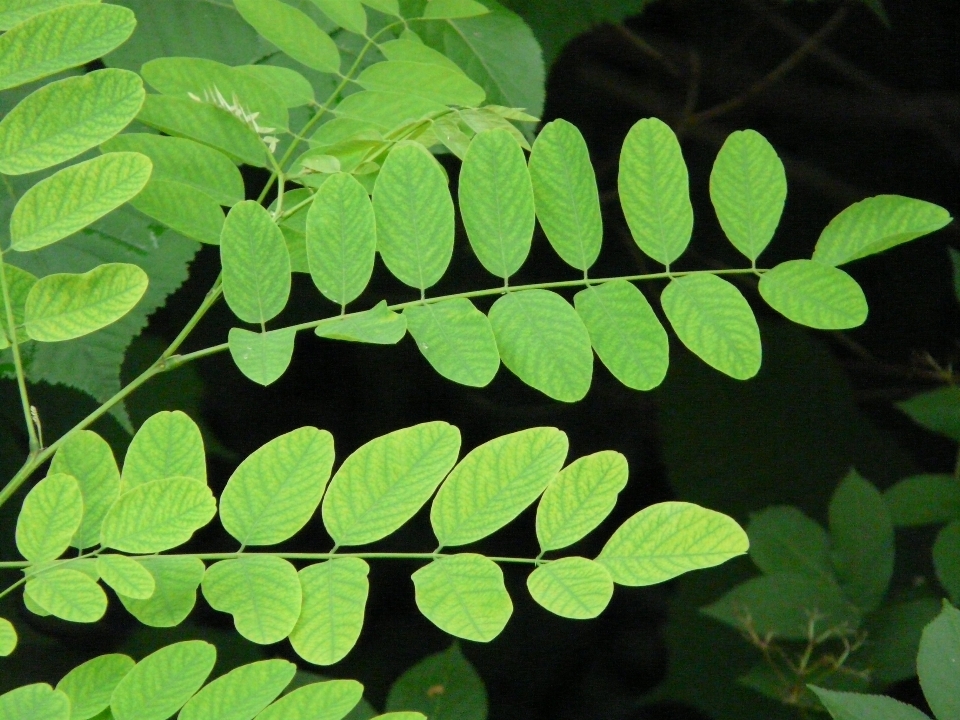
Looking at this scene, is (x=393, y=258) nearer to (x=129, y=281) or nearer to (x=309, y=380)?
(x=129, y=281)

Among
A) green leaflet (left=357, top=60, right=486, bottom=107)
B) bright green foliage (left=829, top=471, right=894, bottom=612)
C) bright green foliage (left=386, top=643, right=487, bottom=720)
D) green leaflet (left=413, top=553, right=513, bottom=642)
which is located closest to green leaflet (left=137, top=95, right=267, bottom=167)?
green leaflet (left=357, top=60, right=486, bottom=107)

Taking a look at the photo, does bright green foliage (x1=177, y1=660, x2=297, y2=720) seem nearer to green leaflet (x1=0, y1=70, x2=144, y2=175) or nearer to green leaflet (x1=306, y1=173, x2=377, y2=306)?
green leaflet (x1=306, y1=173, x2=377, y2=306)

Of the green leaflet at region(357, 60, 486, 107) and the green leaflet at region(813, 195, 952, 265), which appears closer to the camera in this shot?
the green leaflet at region(813, 195, 952, 265)

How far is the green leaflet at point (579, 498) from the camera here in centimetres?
53

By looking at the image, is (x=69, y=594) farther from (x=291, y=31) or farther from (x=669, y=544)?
(x=291, y=31)

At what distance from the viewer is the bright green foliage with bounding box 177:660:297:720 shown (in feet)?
1.68

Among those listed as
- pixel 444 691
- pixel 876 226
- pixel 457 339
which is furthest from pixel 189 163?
pixel 444 691

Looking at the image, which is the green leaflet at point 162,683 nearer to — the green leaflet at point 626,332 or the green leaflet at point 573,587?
the green leaflet at point 573,587

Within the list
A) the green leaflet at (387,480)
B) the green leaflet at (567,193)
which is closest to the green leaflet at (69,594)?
the green leaflet at (387,480)

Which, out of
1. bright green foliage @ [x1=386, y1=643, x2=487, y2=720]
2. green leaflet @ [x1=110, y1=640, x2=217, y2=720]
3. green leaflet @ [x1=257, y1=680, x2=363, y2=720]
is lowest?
bright green foliage @ [x1=386, y1=643, x2=487, y2=720]

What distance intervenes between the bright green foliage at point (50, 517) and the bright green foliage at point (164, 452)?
0.04 m

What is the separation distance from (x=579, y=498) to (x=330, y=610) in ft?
0.50

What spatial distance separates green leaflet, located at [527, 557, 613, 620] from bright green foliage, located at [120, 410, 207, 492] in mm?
209

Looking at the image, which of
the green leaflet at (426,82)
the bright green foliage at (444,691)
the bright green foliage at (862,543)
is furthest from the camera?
the bright green foliage at (862,543)
